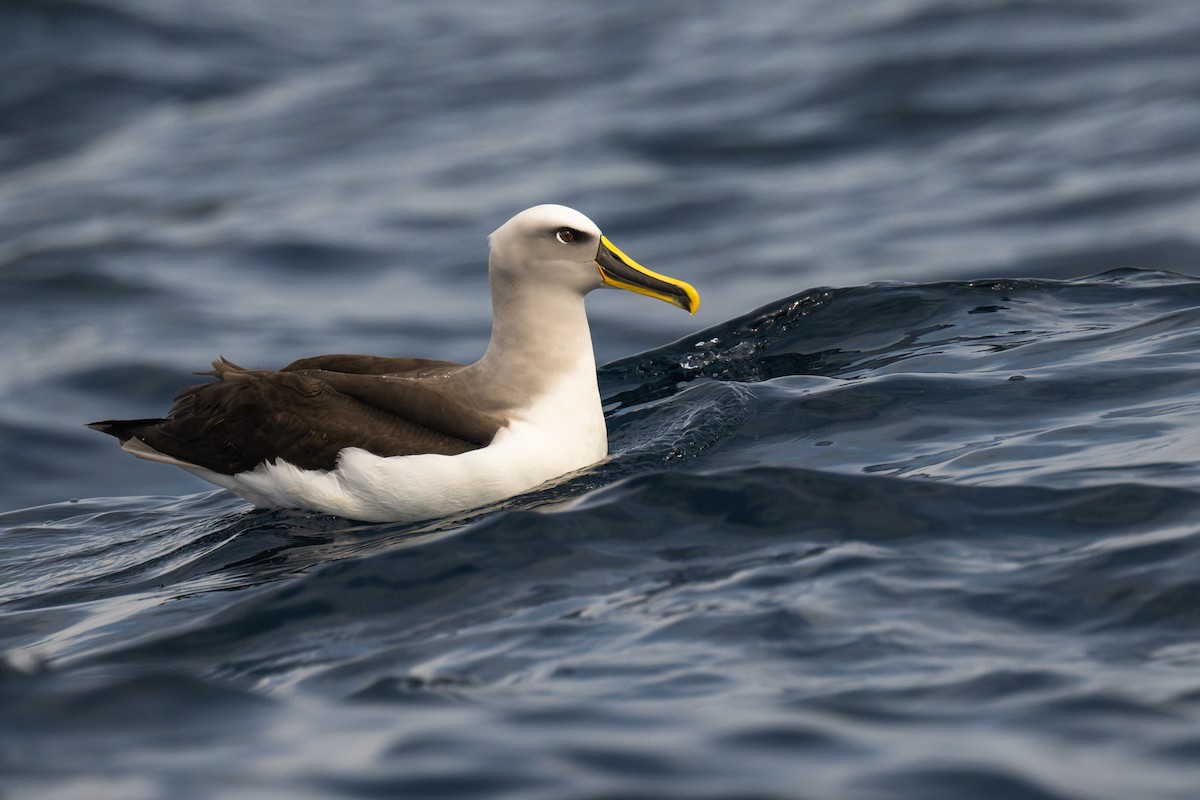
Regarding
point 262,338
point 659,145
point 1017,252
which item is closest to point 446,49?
point 659,145

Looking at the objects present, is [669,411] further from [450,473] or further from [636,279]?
[450,473]

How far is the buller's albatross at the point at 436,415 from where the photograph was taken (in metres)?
7.66

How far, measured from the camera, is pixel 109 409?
1198cm

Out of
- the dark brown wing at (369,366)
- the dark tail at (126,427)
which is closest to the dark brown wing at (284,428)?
the dark tail at (126,427)

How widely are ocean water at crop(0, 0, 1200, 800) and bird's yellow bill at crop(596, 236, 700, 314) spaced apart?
0.76 metres

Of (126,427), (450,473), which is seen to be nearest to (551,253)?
(450,473)

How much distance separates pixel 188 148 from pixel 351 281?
572 centimetres

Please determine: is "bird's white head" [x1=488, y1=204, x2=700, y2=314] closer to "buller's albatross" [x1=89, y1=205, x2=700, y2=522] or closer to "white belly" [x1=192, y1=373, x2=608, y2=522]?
"buller's albatross" [x1=89, y1=205, x2=700, y2=522]

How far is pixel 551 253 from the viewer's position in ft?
27.1

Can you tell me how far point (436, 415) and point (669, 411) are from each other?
198 cm

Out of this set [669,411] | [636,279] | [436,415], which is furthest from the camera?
[669,411]

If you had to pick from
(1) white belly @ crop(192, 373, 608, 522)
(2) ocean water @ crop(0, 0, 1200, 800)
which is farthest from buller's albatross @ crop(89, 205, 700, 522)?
(2) ocean water @ crop(0, 0, 1200, 800)

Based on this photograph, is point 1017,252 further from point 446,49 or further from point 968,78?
point 446,49

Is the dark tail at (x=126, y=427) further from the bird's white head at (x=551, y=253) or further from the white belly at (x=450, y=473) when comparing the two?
the bird's white head at (x=551, y=253)
